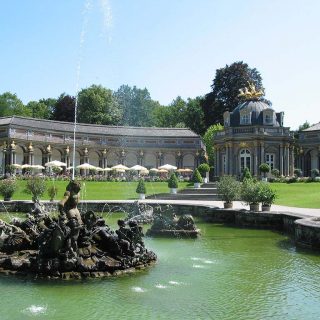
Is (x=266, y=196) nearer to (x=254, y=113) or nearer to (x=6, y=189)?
(x=6, y=189)

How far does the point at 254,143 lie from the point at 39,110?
59.4m

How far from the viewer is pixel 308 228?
16.5 metres

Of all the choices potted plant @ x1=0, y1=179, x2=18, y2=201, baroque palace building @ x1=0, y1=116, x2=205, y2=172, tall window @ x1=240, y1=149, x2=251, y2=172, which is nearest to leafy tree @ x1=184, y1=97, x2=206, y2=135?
baroque palace building @ x1=0, y1=116, x2=205, y2=172

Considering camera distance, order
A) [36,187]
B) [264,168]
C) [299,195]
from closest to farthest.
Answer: [36,187], [299,195], [264,168]

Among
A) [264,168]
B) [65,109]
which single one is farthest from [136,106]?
[264,168]

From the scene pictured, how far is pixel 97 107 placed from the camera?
86.1m

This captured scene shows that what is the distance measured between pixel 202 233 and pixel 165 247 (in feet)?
14.4

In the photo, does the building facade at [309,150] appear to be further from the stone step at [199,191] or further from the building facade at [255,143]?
the stone step at [199,191]

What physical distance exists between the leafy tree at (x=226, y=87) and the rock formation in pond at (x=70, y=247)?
64362 mm

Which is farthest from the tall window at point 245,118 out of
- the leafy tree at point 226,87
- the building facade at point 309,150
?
the leafy tree at point 226,87

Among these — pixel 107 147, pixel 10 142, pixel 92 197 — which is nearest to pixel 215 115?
pixel 107 147

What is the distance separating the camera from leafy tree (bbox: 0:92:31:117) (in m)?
93.3

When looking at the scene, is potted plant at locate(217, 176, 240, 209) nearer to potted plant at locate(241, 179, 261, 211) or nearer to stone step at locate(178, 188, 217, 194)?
potted plant at locate(241, 179, 261, 211)

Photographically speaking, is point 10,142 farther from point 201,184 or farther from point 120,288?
point 120,288
